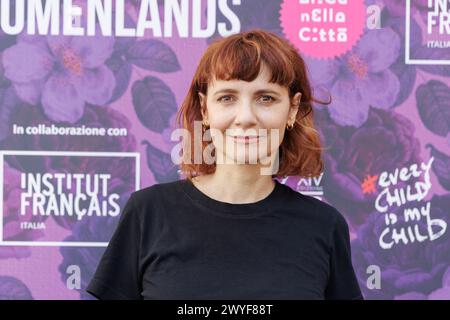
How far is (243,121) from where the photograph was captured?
130cm

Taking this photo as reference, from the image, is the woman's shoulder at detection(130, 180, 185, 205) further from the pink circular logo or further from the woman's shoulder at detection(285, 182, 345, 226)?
the pink circular logo

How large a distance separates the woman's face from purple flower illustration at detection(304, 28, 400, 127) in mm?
855

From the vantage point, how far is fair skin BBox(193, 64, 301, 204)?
1326 mm

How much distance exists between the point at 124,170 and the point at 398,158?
0.94 meters

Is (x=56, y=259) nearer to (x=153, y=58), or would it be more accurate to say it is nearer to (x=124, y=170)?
(x=124, y=170)

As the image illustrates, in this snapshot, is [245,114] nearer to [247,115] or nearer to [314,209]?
[247,115]

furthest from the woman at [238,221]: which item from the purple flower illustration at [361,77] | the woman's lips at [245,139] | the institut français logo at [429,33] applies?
the institut français logo at [429,33]

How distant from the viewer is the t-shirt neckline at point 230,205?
1371 mm

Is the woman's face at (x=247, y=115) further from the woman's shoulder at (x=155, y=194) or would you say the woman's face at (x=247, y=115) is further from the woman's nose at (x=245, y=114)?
the woman's shoulder at (x=155, y=194)
